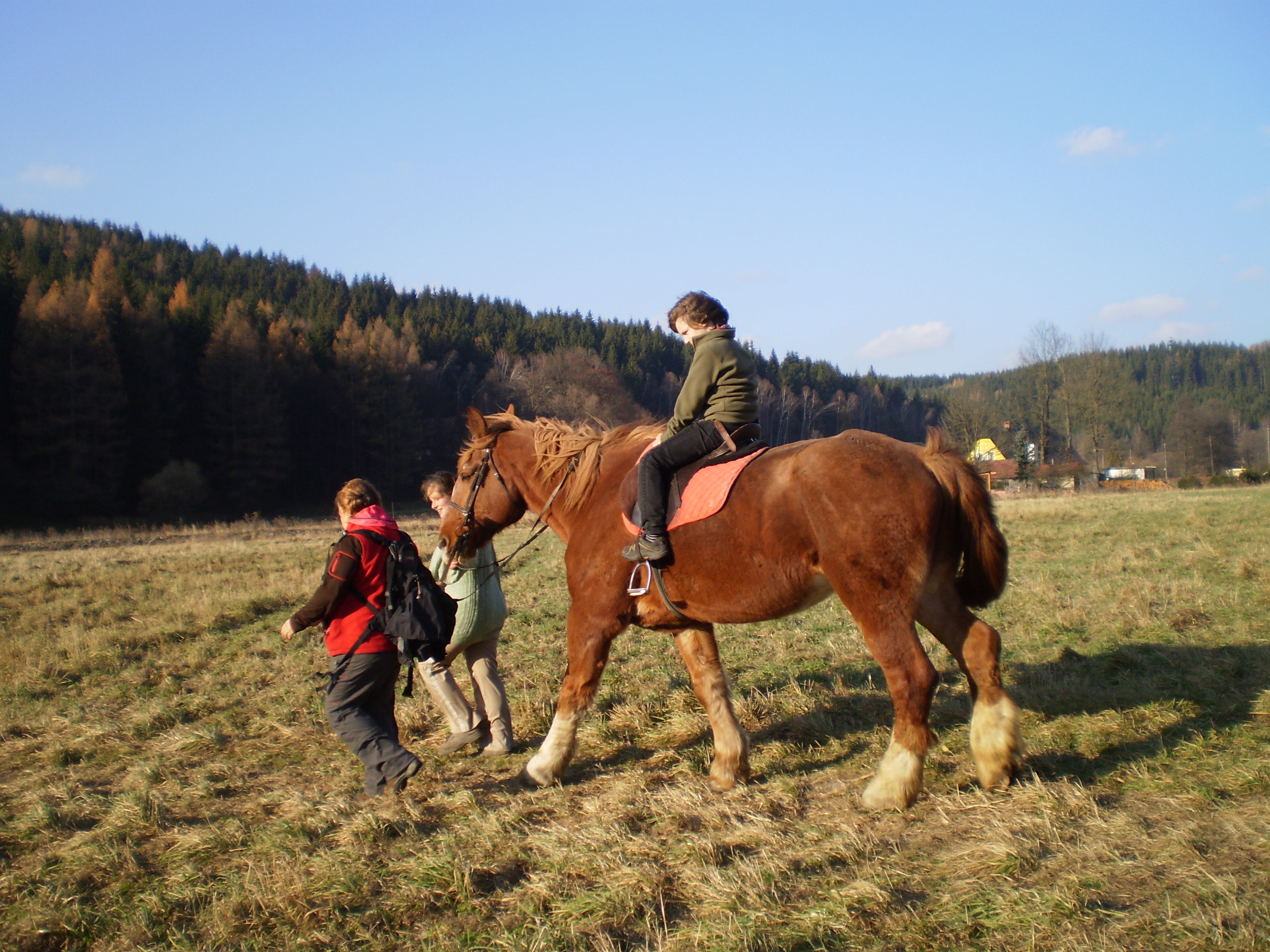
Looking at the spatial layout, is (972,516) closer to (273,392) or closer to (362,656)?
(362,656)

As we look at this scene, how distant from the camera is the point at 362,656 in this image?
4594 millimetres

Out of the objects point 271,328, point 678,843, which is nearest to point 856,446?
point 678,843

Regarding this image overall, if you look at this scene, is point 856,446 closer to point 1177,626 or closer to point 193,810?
point 193,810

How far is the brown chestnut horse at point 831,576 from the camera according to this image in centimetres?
409

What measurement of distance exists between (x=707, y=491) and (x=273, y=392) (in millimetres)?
50531

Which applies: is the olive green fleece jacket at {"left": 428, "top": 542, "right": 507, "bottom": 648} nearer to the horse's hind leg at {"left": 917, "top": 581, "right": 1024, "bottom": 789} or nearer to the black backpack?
the black backpack

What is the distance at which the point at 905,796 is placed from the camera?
13.2 feet

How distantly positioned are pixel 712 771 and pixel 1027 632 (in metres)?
4.65

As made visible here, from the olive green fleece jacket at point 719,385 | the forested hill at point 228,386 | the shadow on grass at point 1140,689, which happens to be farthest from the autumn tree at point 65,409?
the shadow on grass at point 1140,689

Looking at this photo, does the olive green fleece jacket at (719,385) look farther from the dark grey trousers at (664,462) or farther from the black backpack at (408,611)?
the black backpack at (408,611)

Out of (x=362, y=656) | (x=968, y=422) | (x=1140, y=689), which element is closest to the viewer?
(x=362, y=656)

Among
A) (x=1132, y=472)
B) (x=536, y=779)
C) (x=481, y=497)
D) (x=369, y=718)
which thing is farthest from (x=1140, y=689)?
(x=1132, y=472)

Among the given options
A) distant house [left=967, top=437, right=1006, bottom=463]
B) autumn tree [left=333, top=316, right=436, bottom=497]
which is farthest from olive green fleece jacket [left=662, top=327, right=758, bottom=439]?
autumn tree [left=333, top=316, right=436, bottom=497]

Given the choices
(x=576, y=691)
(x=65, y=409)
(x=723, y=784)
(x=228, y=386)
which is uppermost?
(x=228, y=386)
